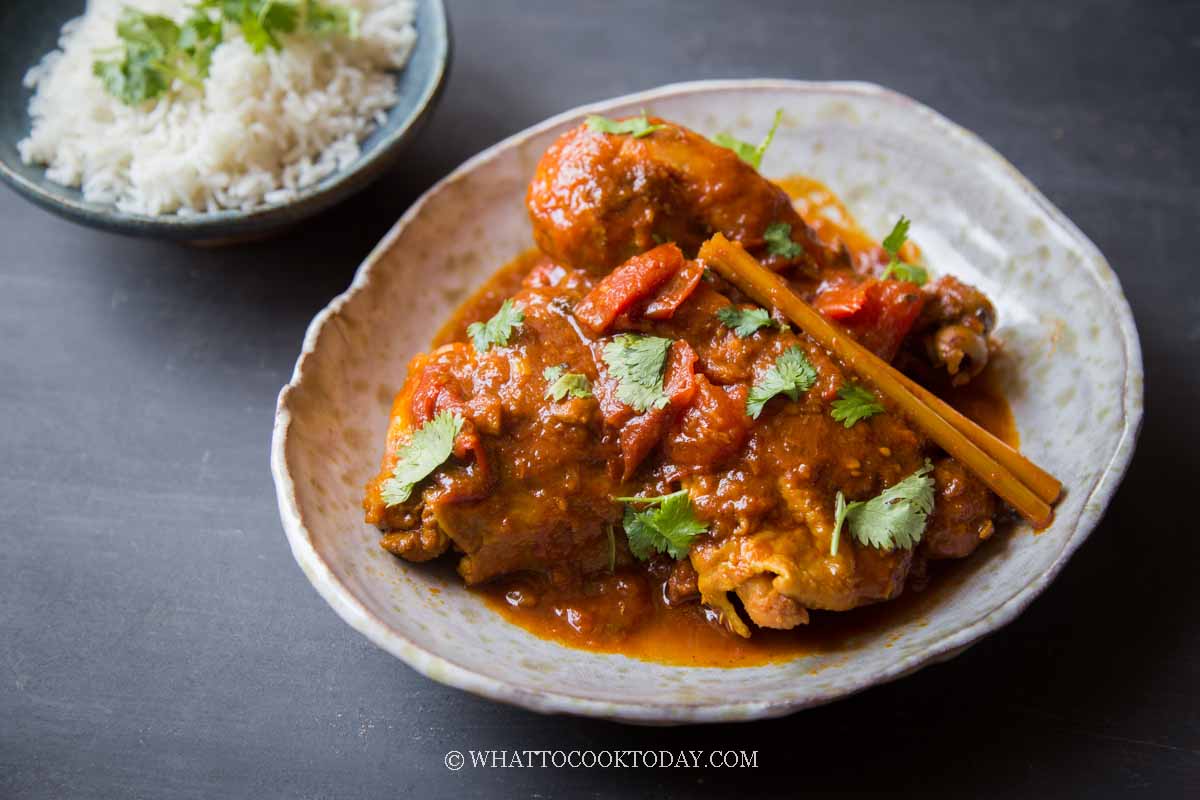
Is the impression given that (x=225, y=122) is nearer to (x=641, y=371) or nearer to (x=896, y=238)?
(x=641, y=371)

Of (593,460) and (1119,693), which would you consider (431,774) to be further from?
(1119,693)

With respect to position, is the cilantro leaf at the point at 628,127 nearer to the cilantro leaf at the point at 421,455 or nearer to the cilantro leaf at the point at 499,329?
the cilantro leaf at the point at 499,329

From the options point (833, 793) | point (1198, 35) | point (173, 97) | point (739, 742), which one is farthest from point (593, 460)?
point (1198, 35)

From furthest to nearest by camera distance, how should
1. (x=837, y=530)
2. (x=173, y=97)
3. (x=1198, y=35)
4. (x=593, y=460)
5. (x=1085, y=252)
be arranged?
(x=1198, y=35) < (x=173, y=97) < (x=1085, y=252) < (x=593, y=460) < (x=837, y=530)

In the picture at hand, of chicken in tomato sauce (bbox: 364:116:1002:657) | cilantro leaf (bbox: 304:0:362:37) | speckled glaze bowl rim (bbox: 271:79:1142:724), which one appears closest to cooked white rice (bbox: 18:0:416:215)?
cilantro leaf (bbox: 304:0:362:37)

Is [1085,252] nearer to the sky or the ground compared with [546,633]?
nearer to the sky

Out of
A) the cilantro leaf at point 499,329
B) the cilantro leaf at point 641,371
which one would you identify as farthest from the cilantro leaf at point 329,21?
the cilantro leaf at point 641,371
